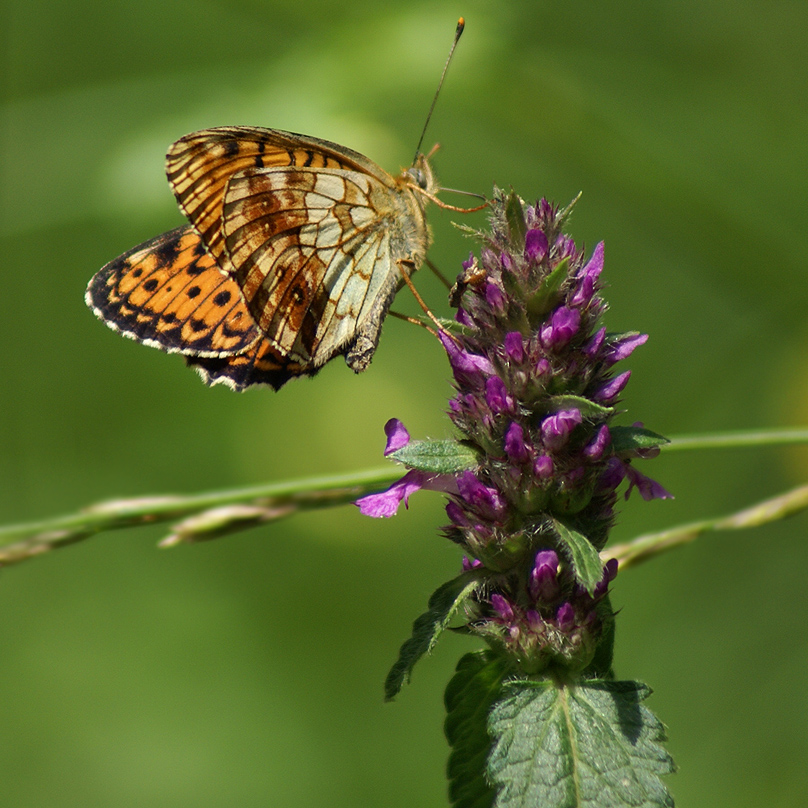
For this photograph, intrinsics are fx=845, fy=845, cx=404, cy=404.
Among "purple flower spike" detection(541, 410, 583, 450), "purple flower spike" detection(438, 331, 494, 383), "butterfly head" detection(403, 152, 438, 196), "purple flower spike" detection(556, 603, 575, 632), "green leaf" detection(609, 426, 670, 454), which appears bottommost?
"purple flower spike" detection(556, 603, 575, 632)

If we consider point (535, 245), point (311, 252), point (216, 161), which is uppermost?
point (216, 161)

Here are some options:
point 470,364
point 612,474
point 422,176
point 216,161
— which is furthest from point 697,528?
point 216,161

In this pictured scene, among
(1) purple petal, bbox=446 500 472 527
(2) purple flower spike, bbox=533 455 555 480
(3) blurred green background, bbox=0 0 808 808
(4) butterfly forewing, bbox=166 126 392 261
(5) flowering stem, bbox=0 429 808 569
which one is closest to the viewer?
(2) purple flower spike, bbox=533 455 555 480

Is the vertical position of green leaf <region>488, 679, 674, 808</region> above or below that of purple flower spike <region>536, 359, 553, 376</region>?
below

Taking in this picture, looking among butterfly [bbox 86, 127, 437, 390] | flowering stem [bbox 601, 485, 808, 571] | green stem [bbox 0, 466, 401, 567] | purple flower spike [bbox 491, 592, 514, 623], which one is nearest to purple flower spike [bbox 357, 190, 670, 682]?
purple flower spike [bbox 491, 592, 514, 623]

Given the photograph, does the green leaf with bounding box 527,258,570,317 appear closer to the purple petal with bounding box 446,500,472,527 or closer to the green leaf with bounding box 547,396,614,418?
the green leaf with bounding box 547,396,614,418

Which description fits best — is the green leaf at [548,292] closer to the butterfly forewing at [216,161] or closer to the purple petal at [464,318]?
the purple petal at [464,318]

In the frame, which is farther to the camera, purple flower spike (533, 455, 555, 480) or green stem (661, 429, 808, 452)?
green stem (661, 429, 808, 452)

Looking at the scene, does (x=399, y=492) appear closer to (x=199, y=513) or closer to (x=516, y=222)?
(x=516, y=222)
